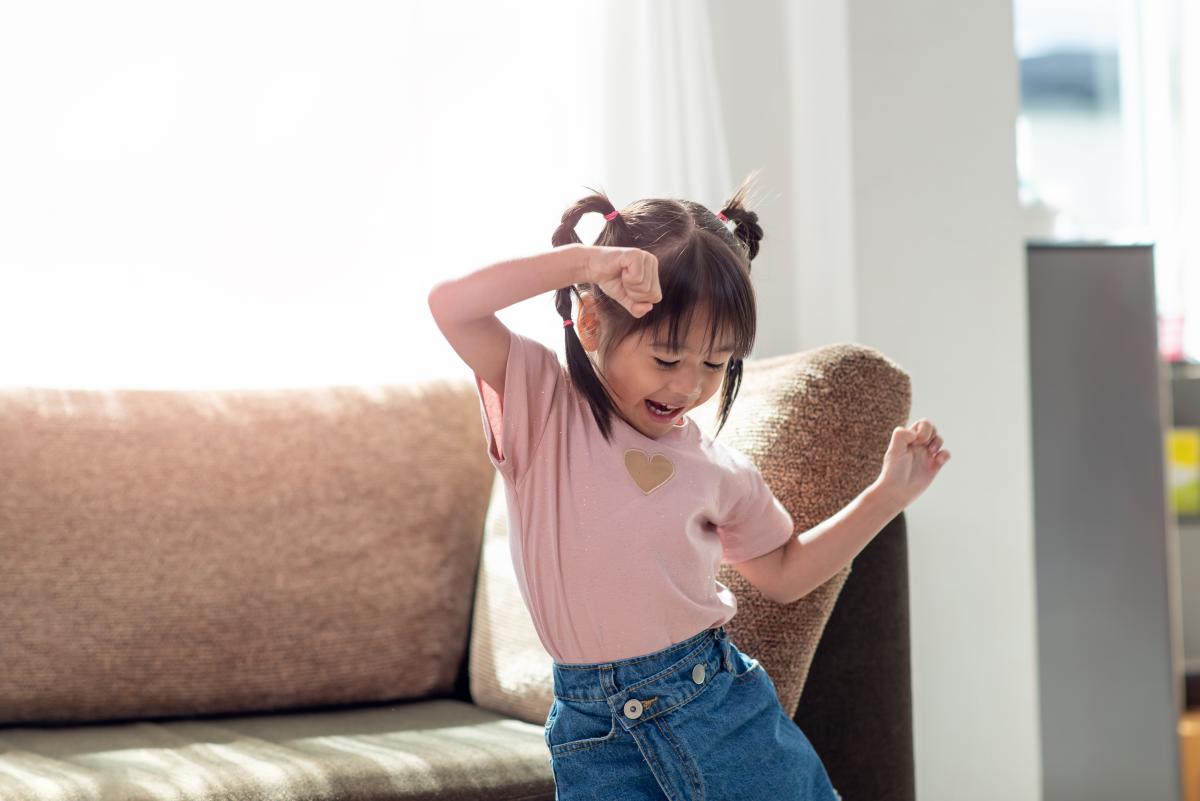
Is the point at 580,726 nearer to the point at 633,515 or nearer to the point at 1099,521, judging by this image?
the point at 633,515

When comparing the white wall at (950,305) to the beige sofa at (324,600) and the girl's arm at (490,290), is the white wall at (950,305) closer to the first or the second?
the beige sofa at (324,600)

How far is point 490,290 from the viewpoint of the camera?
99 centimetres

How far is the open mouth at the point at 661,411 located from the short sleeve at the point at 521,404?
0.26 feet

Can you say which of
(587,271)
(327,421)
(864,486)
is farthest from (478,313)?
(327,421)

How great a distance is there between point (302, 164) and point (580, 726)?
50.7 inches

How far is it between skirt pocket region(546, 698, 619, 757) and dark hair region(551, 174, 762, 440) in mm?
244

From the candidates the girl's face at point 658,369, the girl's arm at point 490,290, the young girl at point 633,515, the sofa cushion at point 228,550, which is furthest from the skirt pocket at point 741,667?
→ the sofa cushion at point 228,550

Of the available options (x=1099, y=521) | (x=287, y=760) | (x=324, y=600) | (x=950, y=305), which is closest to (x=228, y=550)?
(x=324, y=600)

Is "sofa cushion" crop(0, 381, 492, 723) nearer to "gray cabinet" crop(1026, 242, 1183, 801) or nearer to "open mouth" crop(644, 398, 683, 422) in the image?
"open mouth" crop(644, 398, 683, 422)

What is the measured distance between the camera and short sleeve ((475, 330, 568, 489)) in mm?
1069

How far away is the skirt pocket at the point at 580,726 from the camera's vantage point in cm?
107

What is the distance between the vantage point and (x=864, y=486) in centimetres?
139

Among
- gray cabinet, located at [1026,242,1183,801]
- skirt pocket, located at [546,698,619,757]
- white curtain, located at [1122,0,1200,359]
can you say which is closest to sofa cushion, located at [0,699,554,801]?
skirt pocket, located at [546,698,619,757]

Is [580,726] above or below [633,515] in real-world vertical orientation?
below
